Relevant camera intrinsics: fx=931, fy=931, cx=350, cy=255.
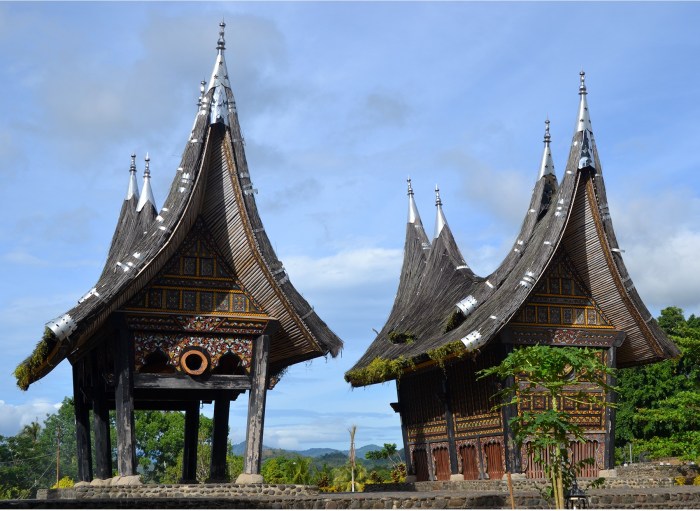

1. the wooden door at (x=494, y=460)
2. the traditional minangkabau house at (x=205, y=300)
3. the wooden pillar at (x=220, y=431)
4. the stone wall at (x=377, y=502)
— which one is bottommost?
the stone wall at (x=377, y=502)

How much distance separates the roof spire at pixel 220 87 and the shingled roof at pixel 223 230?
18 millimetres

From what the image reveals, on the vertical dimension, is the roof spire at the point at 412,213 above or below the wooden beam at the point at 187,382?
above

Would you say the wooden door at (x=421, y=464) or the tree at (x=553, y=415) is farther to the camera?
the wooden door at (x=421, y=464)

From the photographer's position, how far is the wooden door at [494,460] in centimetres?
2033

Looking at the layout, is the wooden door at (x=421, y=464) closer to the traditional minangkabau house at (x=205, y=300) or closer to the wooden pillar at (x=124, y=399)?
the traditional minangkabau house at (x=205, y=300)

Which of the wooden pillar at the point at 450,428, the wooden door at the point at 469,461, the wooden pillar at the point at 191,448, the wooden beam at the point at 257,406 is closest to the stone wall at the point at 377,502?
the wooden beam at the point at 257,406

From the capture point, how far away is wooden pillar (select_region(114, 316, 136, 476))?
49.9 ft

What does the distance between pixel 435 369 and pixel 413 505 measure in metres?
8.89

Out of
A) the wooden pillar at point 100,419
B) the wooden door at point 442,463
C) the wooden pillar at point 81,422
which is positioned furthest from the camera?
the wooden door at point 442,463

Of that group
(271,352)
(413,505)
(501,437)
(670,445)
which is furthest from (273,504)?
(670,445)

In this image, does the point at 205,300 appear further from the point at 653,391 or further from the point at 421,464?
the point at 653,391

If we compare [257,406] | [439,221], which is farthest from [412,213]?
[257,406]

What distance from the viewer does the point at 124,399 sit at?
51.1 ft

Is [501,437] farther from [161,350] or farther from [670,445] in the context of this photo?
[670,445]
